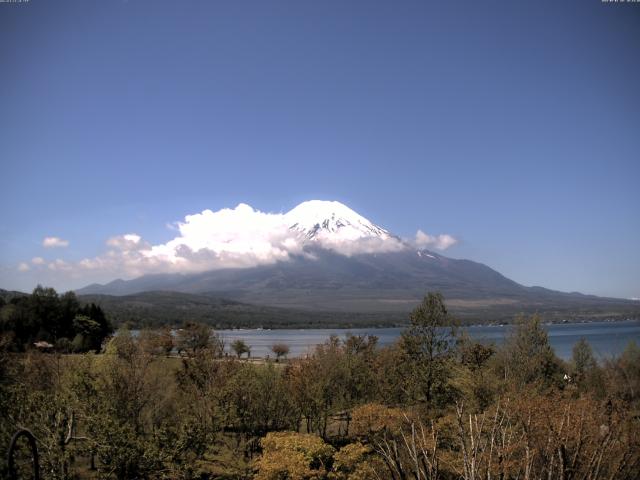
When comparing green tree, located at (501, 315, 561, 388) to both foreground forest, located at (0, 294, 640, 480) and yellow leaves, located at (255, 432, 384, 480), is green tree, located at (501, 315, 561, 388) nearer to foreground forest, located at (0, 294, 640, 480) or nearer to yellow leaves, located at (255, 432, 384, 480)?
foreground forest, located at (0, 294, 640, 480)

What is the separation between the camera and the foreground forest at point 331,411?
15.3 m

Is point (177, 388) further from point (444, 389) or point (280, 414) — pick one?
point (444, 389)

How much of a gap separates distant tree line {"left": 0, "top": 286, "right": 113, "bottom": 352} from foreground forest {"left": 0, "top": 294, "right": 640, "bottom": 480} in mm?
39881

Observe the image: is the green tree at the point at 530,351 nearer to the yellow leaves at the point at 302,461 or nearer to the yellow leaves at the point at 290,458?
the yellow leaves at the point at 302,461

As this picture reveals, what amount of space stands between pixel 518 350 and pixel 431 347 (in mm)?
9888

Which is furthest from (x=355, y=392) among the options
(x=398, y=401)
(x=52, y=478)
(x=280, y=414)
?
(x=52, y=478)

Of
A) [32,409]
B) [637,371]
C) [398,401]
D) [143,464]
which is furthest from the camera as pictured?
[637,371]

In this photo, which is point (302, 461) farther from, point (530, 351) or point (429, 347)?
point (530, 351)

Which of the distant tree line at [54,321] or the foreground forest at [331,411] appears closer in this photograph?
the foreground forest at [331,411]

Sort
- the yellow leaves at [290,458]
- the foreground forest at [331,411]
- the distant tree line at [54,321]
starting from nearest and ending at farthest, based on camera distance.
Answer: the foreground forest at [331,411]
the yellow leaves at [290,458]
the distant tree line at [54,321]

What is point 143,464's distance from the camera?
1678 centimetres

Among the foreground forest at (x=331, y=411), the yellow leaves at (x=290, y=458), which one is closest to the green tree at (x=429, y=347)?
the foreground forest at (x=331, y=411)

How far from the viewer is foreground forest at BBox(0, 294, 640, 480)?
1528 cm

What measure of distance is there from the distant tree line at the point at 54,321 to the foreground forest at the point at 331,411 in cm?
3988
